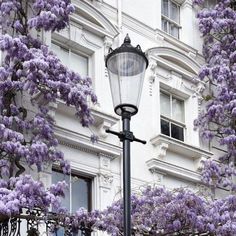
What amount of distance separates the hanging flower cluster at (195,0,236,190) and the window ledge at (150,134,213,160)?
1.29 ft

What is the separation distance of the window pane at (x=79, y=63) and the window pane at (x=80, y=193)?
223cm

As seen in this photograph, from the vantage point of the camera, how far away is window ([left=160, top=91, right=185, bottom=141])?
620 inches

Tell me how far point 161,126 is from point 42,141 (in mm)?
4089

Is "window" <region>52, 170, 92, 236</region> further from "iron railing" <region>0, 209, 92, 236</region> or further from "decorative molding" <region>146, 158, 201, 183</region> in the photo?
"iron railing" <region>0, 209, 92, 236</region>

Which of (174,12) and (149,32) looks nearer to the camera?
(149,32)

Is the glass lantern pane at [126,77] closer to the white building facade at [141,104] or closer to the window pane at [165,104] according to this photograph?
the white building facade at [141,104]

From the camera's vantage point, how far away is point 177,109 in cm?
1644

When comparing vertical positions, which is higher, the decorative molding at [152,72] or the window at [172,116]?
the decorative molding at [152,72]

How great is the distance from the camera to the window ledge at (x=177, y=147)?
Result: 14.8m

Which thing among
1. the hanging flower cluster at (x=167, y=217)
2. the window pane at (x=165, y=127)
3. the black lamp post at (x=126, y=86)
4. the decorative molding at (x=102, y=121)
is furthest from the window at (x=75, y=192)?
the black lamp post at (x=126, y=86)

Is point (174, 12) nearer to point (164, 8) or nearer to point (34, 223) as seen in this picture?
point (164, 8)

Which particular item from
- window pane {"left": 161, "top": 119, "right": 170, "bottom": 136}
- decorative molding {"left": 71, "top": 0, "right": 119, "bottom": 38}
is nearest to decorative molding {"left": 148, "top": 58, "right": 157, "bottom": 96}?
window pane {"left": 161, "top": 119, "right": 170, "bottom": 136}

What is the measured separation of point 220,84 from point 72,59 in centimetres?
346

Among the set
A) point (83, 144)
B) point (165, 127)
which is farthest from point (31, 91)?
point (165, 127)
